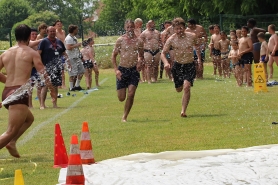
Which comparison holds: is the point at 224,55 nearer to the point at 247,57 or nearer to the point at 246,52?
the point at 247,57

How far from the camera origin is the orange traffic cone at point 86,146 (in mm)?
8898

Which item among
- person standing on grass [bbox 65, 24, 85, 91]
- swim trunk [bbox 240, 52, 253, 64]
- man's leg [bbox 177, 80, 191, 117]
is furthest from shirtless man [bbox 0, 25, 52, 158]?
swim trunk [bbox 240, 52, 253, 64]

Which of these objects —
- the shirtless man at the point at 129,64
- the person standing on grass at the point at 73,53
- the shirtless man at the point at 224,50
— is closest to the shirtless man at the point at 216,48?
the shirtless man at the point at 224,50

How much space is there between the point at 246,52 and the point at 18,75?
39.9ft

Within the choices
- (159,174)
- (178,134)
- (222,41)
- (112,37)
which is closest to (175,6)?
(112,37)

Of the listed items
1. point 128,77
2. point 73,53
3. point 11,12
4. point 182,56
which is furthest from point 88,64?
point 11,12

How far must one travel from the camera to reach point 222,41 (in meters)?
25.5

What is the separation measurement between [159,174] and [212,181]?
752mm

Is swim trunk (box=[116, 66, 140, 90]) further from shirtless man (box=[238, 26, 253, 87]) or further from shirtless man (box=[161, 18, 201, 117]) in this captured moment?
shirtless man (box=[238, 26, 253, 87])

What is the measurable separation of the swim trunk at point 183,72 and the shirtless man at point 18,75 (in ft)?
16.5

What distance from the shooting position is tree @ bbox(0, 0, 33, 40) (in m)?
105

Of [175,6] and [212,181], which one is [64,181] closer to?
[212,181]

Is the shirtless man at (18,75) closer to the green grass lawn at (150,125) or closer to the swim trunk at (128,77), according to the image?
the green grass lawn at (150,125)

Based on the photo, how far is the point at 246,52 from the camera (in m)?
21.0
